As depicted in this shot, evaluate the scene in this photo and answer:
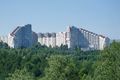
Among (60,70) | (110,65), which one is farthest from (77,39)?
(110,65)

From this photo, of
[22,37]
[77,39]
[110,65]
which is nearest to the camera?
[110,65]

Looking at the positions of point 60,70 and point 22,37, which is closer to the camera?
point 60,70

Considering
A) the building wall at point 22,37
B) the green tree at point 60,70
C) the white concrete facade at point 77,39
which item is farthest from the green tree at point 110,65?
the white concrete facade at point 77,39

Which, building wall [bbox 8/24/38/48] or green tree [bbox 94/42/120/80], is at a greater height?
building wall [bbox 8/24/38/48]

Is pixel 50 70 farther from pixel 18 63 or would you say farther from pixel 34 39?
pixel 34 39

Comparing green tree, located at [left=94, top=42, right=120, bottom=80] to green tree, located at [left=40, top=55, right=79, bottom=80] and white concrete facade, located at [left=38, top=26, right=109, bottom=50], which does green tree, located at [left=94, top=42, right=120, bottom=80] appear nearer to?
green tree, located at [left=40, top=55, right=79, bottom=80]

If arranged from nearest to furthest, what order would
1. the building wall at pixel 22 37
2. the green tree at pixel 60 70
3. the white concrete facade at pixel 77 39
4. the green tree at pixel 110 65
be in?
the green tree at pixel 110 65, the green tree at pixel 60 70, the building wall at pixel 22 37, the white concrete facade at pixel 77 39

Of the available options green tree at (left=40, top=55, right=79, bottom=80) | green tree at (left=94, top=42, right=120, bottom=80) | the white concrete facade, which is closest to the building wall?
the white concrete facade

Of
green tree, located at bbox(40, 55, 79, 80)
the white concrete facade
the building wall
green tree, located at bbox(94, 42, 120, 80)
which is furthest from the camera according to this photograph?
the white concrete facade

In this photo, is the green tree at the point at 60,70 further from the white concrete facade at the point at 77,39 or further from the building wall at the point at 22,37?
the white concrete facade at the point at 77,39

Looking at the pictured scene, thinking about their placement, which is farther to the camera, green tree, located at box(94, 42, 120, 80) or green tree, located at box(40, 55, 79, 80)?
green tree, located at box(40, 55, 79, 80)

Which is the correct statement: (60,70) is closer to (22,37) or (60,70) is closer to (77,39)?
(22,37)

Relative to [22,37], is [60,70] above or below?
below

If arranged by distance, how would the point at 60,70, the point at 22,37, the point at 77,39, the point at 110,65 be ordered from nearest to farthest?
the point at 110,65 < the point at 60,70 < the point at 22,37 < the point at 77,39
